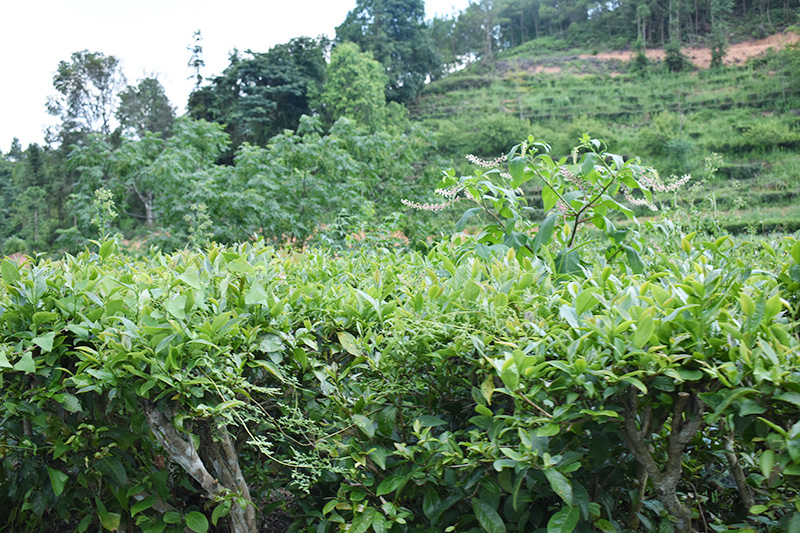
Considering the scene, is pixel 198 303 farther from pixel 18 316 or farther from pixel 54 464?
pixel 54 464

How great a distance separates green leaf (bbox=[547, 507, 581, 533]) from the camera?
2.44ft

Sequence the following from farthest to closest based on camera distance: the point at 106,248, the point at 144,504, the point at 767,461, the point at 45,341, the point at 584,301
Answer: the point at 106,248
the point at 144,504
the point at 45,341
the point at 584,301
the point at 767,461

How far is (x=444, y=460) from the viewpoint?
0.81 metres

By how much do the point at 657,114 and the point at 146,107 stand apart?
25.3 meters

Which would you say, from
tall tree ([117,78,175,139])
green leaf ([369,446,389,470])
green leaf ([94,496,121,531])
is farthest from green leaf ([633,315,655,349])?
tall tree ([117,78,175,139])

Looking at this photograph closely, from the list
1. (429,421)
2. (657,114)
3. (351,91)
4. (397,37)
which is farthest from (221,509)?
(397,37)

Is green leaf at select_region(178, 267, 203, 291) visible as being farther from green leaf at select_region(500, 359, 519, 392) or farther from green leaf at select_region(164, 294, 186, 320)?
green leaf at select_region(500, 359, 519, 392)

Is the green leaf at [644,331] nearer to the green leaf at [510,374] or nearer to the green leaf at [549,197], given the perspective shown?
the green leaf at [510,374]

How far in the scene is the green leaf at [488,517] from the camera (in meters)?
0.81

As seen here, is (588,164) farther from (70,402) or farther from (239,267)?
(70,402)

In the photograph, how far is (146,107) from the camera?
74.4 feet

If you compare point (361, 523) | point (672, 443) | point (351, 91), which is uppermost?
point (351, 91)

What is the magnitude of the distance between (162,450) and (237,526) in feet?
0.87

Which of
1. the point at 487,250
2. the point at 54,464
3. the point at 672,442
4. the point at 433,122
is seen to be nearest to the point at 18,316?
the point at 54,464
